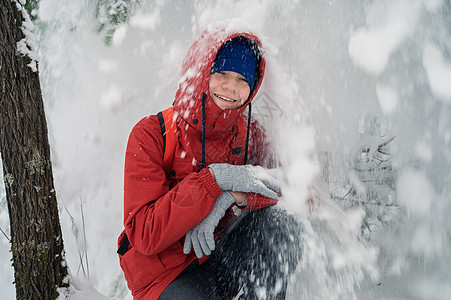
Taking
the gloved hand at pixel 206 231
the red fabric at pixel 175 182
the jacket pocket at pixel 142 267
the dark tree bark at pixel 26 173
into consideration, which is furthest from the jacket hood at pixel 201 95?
the dark tree bark at pixel 26 173

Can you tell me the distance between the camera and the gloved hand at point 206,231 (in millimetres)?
1522

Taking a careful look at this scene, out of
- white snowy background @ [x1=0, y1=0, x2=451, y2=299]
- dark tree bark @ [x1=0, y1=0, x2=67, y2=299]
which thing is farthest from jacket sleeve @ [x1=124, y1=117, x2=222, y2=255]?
white snowy background @ [x1=0, y1=0, x2=451, y2=299]

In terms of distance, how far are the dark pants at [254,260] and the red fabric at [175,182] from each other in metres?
0.09

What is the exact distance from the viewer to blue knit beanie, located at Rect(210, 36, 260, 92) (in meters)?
1.75

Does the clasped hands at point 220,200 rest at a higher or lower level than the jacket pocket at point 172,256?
higher

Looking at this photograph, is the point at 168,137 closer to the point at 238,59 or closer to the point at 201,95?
the point at 201,95

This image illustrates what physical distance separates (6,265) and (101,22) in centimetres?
412

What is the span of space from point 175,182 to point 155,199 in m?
0.21

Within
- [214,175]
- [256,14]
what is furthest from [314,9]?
[214,175]

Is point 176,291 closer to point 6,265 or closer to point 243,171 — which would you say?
point 243,171

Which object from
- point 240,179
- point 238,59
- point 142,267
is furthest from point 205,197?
point 238,59

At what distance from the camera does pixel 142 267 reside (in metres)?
1.56

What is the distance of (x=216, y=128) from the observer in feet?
5.77

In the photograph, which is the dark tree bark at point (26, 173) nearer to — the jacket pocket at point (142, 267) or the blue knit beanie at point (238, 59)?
the jacket pocket at point (142, 267)
